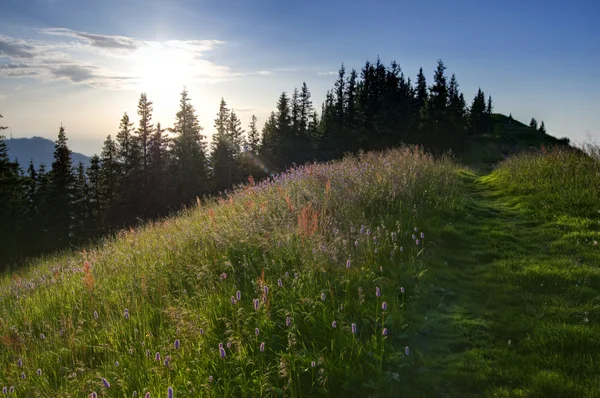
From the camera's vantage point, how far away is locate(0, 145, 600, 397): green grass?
3453mm

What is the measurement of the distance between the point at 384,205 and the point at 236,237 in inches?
142

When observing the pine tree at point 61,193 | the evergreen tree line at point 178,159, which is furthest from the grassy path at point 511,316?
the pine tree at point 61,193

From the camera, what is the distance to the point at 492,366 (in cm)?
358

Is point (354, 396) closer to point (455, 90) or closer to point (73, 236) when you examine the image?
point (73, 236)

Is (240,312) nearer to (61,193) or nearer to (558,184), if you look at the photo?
(558,184)

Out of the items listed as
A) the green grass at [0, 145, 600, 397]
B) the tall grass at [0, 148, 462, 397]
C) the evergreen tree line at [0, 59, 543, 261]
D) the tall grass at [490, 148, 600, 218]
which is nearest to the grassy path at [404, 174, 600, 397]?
the green grass at [0, 145, 600, 397]

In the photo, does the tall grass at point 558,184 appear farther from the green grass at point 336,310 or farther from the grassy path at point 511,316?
the grassy path at point 511,316

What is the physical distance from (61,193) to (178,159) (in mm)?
14040

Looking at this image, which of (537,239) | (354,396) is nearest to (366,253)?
(354,396)

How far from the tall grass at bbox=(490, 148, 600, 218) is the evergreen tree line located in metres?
34.4

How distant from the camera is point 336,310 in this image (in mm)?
4254

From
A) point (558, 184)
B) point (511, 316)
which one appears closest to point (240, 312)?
point (511, 316)

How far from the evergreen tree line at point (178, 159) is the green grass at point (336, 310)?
33.5 m

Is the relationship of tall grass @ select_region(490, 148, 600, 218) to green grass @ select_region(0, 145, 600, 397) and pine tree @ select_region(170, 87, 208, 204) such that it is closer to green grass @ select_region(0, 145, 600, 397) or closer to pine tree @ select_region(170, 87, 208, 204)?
green grass @ select_region(0, 145, 600, 397)
